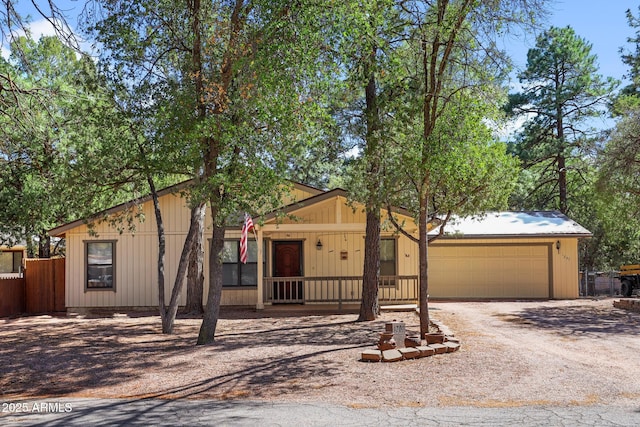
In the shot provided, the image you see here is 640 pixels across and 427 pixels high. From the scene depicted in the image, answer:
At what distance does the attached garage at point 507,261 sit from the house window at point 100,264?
11.1m

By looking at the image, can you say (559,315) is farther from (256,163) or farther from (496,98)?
(256,163)

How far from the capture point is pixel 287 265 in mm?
20422

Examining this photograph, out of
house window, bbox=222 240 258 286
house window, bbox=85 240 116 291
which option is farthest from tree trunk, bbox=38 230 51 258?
house window, bbox=222 240 258 286

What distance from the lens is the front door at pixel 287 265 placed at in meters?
20.2

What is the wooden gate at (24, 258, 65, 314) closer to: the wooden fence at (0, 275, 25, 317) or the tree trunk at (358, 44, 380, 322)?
the wooden fence at (0, 275, 25, 317)

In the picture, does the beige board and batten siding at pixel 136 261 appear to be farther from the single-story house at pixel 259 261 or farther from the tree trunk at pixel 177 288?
the tree trunk at pixel 177 288

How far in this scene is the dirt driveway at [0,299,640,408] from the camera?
25.4 feet

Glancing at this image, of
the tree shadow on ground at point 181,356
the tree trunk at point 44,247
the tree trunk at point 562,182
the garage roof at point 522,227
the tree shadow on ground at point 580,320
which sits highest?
the tree trunk at point 562,182

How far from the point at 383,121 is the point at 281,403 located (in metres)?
7.12

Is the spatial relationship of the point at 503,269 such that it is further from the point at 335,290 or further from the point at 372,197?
the point at 372,197

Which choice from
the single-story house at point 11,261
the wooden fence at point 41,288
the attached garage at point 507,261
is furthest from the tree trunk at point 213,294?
the single-story house at point 11,261

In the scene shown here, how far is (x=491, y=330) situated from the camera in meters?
13.2

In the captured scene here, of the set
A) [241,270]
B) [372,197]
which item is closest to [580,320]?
[372,197]

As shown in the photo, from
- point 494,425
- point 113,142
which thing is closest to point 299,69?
point 113,142
